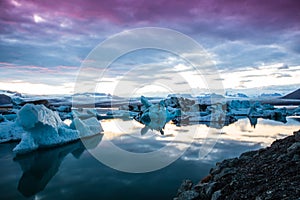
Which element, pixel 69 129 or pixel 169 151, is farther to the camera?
pixel 69 129

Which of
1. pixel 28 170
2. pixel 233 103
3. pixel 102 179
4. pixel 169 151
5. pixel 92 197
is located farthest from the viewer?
pixel 233 103

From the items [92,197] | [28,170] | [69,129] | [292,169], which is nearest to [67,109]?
[69,129]

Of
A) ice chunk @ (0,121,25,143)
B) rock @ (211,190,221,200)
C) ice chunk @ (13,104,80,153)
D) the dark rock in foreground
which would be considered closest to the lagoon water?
ice chunk @ (13,104,80,153)

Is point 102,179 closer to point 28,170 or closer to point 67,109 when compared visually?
point 28,170

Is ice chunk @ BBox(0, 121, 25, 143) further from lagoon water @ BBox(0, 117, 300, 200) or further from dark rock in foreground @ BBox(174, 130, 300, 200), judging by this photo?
dark rock in foreground @ BBox(174, 130, 300, 200)

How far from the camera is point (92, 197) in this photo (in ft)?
18.7

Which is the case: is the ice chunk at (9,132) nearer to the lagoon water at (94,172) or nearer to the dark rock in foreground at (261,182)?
the lagoon water at (94,172)

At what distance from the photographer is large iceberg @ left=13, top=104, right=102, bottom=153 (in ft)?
33.0

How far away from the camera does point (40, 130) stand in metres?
10.8

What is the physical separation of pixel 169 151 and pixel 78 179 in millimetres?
4623

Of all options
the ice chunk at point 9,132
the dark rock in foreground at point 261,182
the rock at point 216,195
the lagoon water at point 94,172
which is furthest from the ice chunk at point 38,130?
the rock at point 216,195

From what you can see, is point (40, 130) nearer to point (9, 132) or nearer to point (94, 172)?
point (9, 132)

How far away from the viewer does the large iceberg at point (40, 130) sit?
10.1m

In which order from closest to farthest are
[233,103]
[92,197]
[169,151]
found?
[92,197] < [169,151] < [233,103]
